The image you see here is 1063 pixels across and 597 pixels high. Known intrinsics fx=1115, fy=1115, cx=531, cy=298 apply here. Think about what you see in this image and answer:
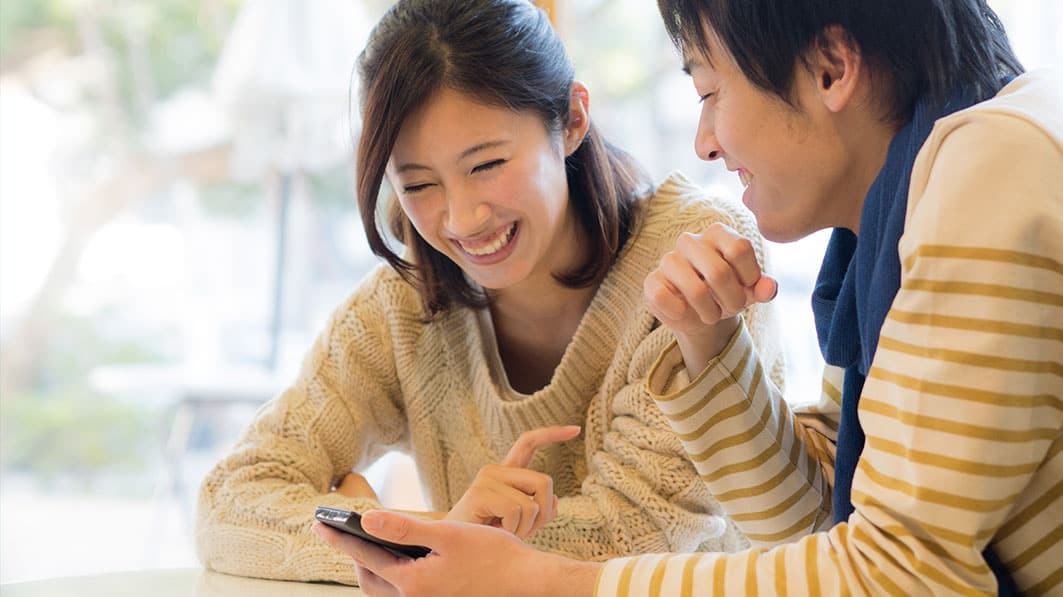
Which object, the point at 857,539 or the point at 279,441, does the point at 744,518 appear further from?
the point at 279,441

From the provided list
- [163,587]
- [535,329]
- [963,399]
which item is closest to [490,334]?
[535,329]

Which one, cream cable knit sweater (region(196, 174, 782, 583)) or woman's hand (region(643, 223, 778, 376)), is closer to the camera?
woman's hand (region(643, 223, 778, 376))

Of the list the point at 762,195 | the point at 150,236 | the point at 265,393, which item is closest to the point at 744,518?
the point at 762,195

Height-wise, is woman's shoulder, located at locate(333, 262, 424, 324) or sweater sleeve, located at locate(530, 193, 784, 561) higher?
woman's shoulder, located at locate(333, 262, 424, 324)

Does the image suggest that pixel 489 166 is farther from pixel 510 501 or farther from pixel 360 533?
pixel 360 533

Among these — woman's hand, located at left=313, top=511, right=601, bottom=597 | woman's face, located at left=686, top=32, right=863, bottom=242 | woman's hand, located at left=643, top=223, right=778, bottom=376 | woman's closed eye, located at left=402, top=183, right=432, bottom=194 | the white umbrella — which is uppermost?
the white umbrella

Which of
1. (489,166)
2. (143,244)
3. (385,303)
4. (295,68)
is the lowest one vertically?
(385,303)

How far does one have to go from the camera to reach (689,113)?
352 centimetres

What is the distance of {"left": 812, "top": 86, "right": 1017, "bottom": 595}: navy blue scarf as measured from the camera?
2.63ft

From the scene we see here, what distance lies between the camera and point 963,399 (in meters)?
0.67

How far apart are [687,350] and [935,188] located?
0.40m

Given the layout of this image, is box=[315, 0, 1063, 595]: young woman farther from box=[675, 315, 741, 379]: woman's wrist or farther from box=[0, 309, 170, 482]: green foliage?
box=[0, 309, 170, 482]: green foliage

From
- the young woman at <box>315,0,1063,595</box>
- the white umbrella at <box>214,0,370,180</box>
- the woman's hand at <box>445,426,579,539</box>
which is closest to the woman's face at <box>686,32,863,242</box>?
the young woman at <box>315,0,1063,595</box>

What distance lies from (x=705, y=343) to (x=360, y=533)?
37 centimetres
